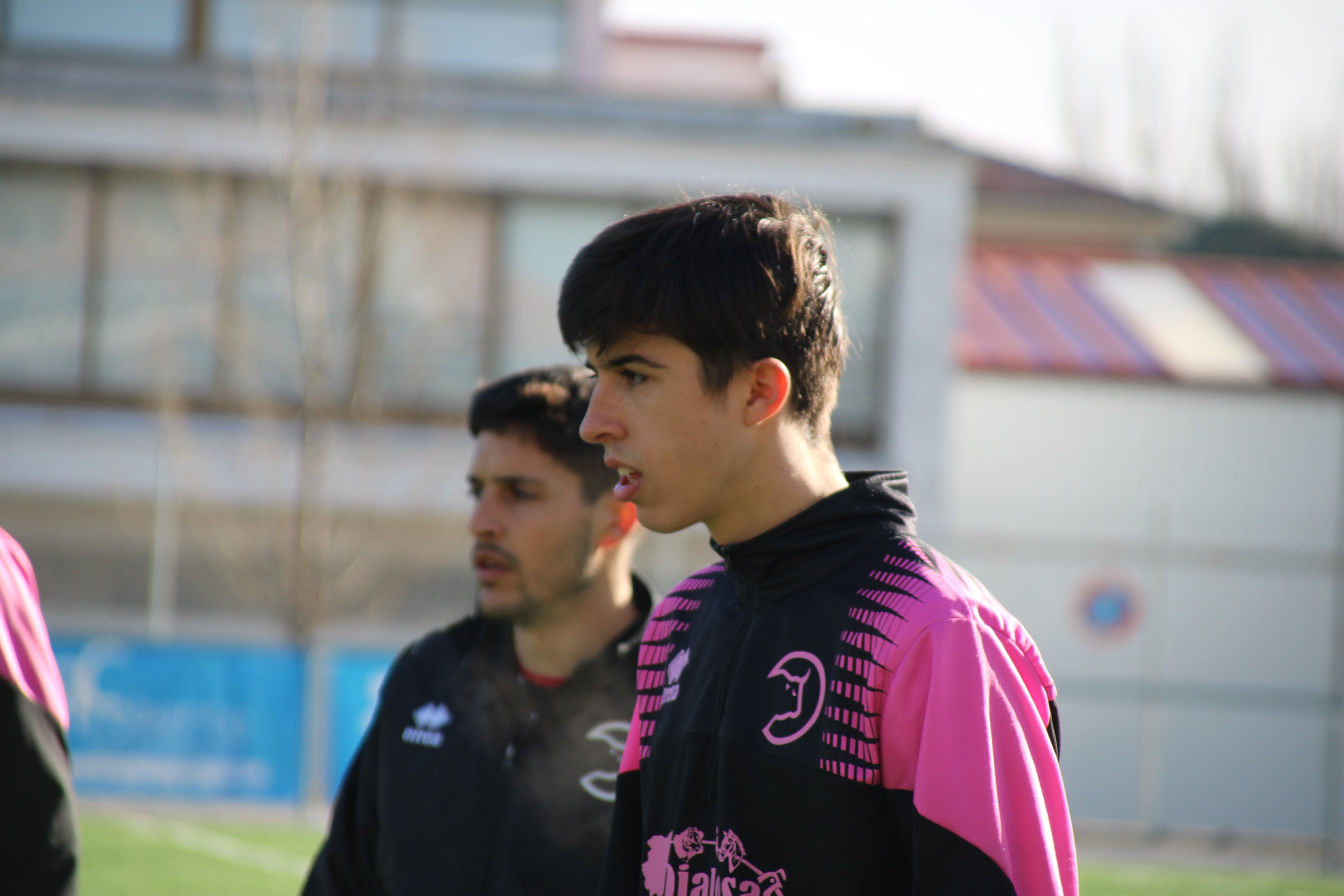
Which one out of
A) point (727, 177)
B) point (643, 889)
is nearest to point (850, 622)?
point (643, 889)

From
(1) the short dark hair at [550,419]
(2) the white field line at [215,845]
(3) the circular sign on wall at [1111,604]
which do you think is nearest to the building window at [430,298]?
(2) the white field line at [215,845]

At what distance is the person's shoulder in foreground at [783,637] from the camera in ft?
5.25

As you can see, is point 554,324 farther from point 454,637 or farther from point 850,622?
point 850,622

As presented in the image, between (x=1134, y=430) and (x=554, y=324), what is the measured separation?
23.7 feet

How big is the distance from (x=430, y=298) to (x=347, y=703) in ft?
19.2

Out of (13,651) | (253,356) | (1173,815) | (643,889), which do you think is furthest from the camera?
(253,356)

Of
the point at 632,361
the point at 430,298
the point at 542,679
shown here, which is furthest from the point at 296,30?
the point at 632,361

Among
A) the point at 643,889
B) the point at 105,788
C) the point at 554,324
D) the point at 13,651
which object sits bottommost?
the point at 105,788

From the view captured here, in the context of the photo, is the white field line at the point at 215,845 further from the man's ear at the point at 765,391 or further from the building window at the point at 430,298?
the man's ear at the point at 765,391

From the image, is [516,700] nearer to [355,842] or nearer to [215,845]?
[355,842]

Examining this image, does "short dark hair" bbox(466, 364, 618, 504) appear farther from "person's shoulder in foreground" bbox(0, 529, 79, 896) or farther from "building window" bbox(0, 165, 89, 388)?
"building window" bbox(0, 165, 89, 388)

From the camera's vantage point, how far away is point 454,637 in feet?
10.5

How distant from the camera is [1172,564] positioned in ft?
46.6

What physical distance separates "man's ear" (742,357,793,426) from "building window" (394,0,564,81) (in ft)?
48.7
